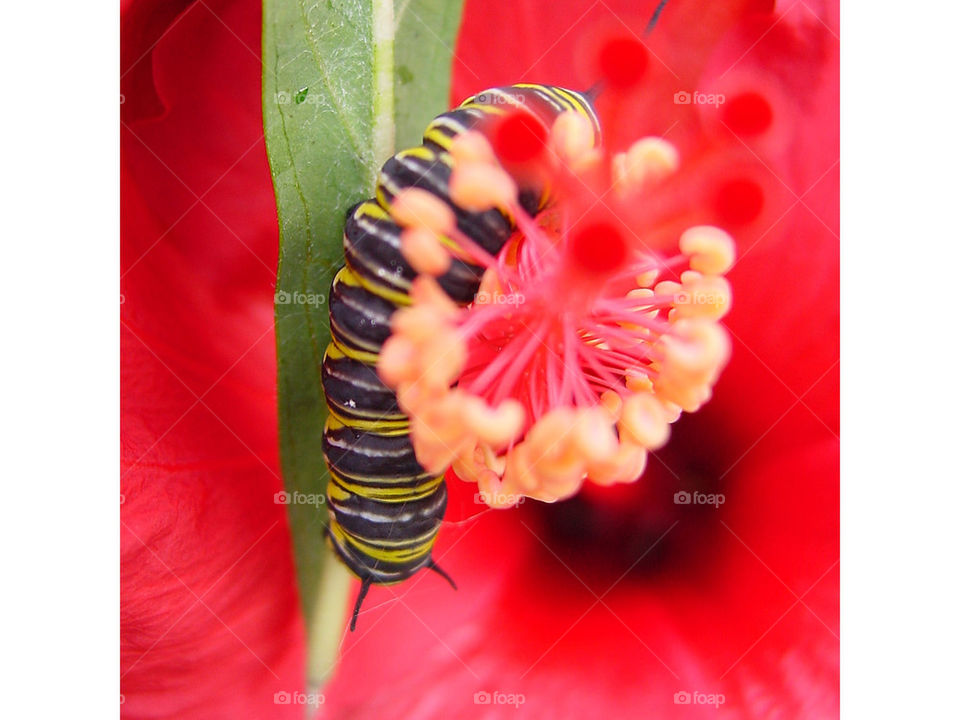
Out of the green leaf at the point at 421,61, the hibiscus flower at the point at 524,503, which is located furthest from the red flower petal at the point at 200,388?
the green leaf at the point at 421,61

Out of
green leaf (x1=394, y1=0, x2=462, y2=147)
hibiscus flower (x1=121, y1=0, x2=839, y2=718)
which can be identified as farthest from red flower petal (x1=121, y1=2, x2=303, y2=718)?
green leaf (x1=394, y1=0, x2=462, y2=147)

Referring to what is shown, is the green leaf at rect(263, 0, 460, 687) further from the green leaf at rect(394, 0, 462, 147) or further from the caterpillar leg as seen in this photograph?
the caterpillar leg

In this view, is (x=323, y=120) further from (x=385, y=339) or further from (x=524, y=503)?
(x=524, y=503)

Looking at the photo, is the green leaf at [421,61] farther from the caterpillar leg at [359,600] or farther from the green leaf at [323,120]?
the caterpillar leg at [359,600]

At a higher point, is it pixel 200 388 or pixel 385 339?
pixel 385 339

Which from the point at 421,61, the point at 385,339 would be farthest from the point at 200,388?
the point at 421,61
